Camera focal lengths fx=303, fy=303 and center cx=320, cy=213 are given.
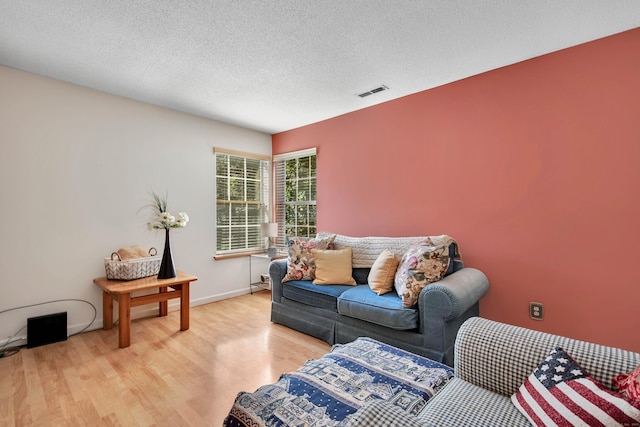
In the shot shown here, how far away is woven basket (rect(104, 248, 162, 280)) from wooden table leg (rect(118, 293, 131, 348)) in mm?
355

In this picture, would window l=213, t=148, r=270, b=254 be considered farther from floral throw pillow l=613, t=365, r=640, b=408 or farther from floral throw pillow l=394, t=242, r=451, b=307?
floral throw pillow l=613, t=365, r=640, b=408

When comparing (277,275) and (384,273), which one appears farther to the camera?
(277,275)

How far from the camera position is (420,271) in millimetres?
2340

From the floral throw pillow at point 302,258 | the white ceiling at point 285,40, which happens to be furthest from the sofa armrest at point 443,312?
the white ceiling at point 285,40

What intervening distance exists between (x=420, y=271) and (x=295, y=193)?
269 cm

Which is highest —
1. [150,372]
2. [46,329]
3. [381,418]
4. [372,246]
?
[372,246]

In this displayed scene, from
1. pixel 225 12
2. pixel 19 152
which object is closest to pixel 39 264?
pixel 19 152

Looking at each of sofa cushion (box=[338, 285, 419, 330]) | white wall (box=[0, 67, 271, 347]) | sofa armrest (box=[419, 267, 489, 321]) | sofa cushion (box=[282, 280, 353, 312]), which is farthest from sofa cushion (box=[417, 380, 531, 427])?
white wall (box=[0, 67, 271, 347])

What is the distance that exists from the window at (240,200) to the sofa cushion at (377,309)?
229cm

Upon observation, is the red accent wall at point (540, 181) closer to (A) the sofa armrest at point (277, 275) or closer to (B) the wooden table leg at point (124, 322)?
(A) the sofa armrest at point (277, 275)

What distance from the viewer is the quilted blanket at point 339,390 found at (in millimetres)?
1146

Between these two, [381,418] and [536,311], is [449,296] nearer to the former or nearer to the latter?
[536,311]

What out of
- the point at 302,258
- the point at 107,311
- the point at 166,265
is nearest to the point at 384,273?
the point at 302,258

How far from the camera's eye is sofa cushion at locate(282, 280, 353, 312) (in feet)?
9.09
